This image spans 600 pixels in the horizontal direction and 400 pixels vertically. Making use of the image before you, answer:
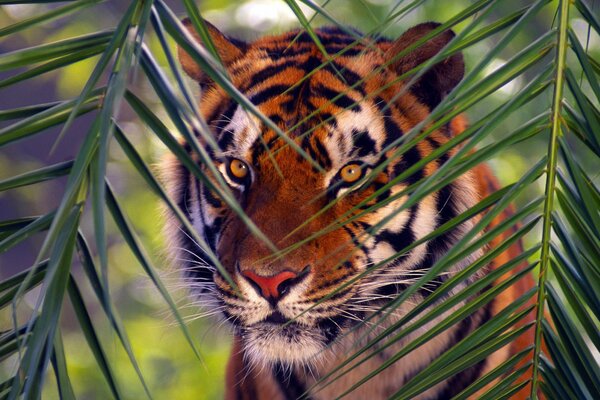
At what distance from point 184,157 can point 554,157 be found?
0.84 feet

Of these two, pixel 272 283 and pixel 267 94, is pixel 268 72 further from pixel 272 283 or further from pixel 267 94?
pixel 272 283

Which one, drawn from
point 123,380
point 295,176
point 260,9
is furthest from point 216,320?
Answer: point 123,380

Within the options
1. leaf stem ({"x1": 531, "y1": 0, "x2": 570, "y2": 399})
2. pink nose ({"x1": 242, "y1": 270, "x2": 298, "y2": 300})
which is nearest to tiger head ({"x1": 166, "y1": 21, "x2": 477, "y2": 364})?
pink nose ({"x1": 242, "y1": 270, "x2": 298, "y2": 300})

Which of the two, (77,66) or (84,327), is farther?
(77,66)

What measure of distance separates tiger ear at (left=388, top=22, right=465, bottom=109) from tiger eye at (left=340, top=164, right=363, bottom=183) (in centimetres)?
13

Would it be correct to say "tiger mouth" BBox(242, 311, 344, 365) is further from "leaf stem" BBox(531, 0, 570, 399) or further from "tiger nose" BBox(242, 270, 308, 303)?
"leaf stem" BBox(531, 0, 570, 399)

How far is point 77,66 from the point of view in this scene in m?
2.70

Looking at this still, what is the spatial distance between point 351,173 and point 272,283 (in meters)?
0.18

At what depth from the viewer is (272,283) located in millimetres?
1042

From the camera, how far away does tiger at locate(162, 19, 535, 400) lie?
1092mm

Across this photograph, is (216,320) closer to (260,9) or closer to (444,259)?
(444,259)

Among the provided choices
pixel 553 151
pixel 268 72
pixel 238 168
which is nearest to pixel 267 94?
pixel 268 72

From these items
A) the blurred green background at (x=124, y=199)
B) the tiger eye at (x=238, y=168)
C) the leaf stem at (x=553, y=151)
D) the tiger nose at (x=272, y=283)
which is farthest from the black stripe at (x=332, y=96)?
the blurred green background at (x=124, y=199)

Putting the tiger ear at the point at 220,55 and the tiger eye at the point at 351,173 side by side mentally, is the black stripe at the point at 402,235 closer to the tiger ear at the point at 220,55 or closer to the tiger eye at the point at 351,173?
the tiger eye at the point at 351,173
